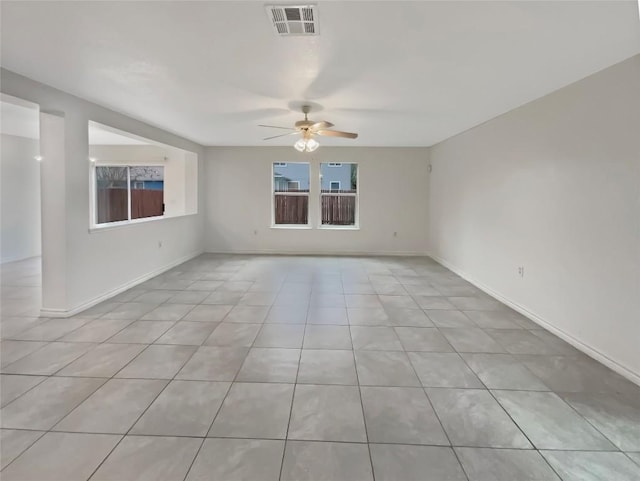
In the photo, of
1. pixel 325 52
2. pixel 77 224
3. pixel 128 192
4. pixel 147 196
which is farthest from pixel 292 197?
pixel 325 52

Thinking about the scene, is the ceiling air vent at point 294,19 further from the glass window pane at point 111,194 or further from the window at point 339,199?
the glass window pane at point 111,194

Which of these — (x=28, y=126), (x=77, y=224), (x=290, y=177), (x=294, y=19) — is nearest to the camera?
(x=294, y=19)

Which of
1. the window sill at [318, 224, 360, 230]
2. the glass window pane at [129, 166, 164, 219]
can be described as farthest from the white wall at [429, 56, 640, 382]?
the glass window pane at [129, 166, 164, 219]

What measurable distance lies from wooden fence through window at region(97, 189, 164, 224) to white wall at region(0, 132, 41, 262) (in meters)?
1.55

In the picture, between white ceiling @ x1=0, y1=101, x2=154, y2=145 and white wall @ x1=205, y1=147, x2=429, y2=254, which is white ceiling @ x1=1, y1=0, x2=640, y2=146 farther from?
white wall @ x1=205, y1=147, x2=429, y2=254

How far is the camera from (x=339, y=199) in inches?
302

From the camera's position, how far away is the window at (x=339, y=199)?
7.63 m

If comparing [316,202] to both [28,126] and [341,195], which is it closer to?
[341,195]

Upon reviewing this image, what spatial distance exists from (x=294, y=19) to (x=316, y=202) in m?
5.51

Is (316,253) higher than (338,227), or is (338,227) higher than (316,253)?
(338,227)

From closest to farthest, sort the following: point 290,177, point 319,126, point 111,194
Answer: point 319,126 < point 290,177 < point 111,194

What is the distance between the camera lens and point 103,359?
2.68 meters

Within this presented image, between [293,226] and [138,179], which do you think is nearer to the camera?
[293,226]

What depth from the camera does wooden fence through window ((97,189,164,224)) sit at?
8.36 metres
